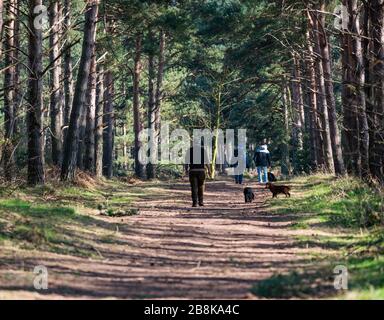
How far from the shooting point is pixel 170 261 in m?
11.0

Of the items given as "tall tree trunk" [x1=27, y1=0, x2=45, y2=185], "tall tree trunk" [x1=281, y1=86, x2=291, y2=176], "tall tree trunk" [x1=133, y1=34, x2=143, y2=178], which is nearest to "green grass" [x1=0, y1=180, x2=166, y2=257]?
"tall tree trunk" [x1=27, y1=0, x2=45, y2=185]

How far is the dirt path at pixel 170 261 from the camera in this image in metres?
8.48

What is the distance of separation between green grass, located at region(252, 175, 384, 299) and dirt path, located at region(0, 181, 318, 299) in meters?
0.39

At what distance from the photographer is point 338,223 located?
575 inches

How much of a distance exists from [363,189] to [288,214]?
2.28 metres

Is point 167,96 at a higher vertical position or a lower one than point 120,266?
higher

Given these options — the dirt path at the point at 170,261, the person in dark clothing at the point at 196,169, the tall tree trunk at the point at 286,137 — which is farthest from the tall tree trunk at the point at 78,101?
the tall tree trunk at the point at 286,137

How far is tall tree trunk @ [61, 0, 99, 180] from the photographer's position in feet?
76.0

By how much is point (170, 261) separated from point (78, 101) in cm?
1335

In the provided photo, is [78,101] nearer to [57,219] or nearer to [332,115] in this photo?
[332,115]

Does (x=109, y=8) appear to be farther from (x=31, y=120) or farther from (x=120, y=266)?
(x=120, y=266)

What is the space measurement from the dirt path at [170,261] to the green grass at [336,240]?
15.3 inches
